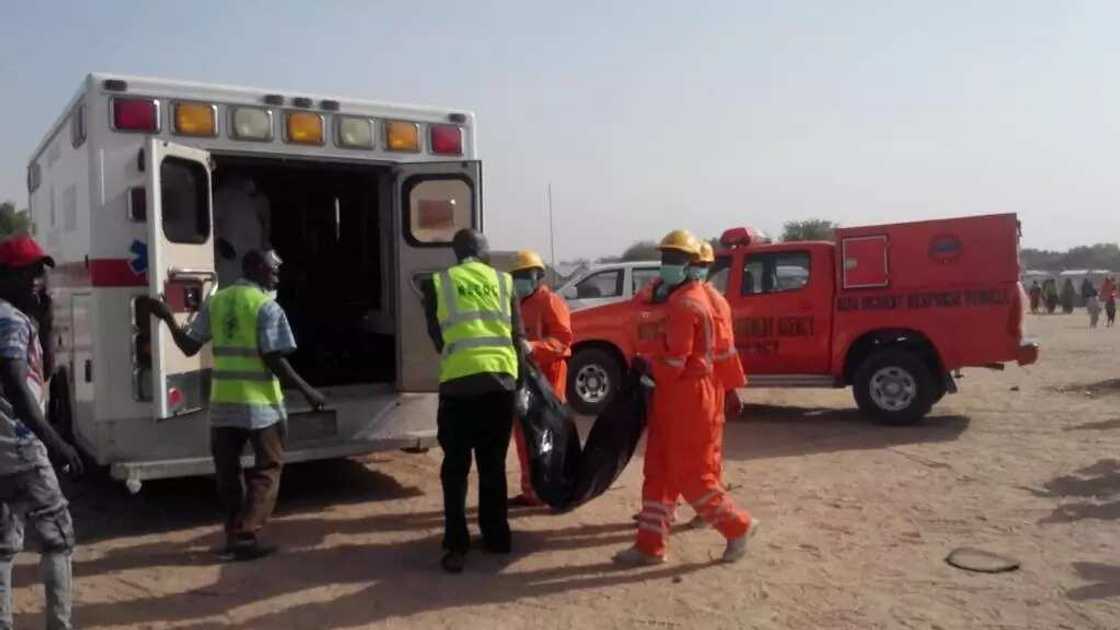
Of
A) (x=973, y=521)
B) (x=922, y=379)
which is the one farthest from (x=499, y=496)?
(x=922, y=379)

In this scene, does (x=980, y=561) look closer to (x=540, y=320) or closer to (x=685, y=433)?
(x=685, y=433)

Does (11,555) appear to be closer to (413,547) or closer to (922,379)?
(413,547)

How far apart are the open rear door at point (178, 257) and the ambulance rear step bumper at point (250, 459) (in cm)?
39

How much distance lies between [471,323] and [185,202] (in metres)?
2.14

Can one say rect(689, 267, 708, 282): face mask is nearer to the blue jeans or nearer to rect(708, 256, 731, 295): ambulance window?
the blue jeans

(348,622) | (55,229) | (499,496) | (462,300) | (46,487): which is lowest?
(348,622)

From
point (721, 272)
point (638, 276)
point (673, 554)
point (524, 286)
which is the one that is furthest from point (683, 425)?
point (638, 276)

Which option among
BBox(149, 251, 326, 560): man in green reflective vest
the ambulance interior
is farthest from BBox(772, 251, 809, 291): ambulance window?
BBox(149, 251, 326, 560): man in green reflective vest

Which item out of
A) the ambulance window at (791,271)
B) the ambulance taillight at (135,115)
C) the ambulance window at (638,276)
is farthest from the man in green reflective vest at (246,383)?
the ambulance window at (638,276)

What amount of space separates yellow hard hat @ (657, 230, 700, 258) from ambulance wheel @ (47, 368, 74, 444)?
4.67 meters

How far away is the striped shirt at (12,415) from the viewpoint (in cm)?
393

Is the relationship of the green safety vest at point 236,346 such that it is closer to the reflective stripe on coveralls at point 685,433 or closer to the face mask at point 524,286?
the face mask at point 524,286

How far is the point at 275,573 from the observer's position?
5480 mm

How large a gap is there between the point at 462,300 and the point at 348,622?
5.84 feet
